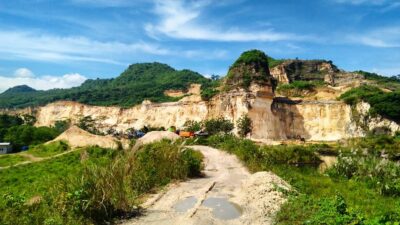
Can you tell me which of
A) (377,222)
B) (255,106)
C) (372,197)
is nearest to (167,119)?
(255,106)

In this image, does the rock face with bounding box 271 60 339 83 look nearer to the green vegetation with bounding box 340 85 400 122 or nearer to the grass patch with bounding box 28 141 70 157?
the green vegetation with bounding box 340 85 400 122

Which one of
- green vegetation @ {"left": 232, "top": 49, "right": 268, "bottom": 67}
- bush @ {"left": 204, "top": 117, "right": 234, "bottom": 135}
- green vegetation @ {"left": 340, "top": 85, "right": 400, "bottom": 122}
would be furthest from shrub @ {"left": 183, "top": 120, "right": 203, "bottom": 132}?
green vegetation @ {"left": 340, "top": 85, "right": 400, "bottom": 122}

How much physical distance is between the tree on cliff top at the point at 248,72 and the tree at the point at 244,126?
1072 cm

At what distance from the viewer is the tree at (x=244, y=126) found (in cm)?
6444

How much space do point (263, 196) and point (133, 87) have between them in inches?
4736

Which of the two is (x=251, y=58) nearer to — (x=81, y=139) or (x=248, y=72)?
(x=248, y=72)

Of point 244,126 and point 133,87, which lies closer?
point 244,126

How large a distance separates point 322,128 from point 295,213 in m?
66.4

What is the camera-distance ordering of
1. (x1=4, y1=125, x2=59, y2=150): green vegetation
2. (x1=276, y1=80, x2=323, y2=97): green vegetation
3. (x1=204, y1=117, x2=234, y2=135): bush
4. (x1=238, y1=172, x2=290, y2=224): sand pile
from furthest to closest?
1. (x1=276, y1=80, x2=323, y2=97): green vegetation
2. (x1=4, y1=125, x2=59, y2=150): green vegetation
3. (x1=204, y1=117, x2=234, y2=135): bush
4. (x1=238, y1=172, x2=290, y2=224): sand pile

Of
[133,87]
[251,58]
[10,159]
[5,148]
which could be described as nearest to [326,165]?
[10,159]

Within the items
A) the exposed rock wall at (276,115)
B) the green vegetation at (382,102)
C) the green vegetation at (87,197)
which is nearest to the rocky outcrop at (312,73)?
the exposed rock wall at (276,115)

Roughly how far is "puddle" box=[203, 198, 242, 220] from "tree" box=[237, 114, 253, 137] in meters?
51.5

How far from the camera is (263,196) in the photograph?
1238 centimetres

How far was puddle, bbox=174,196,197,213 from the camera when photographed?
1162cm
